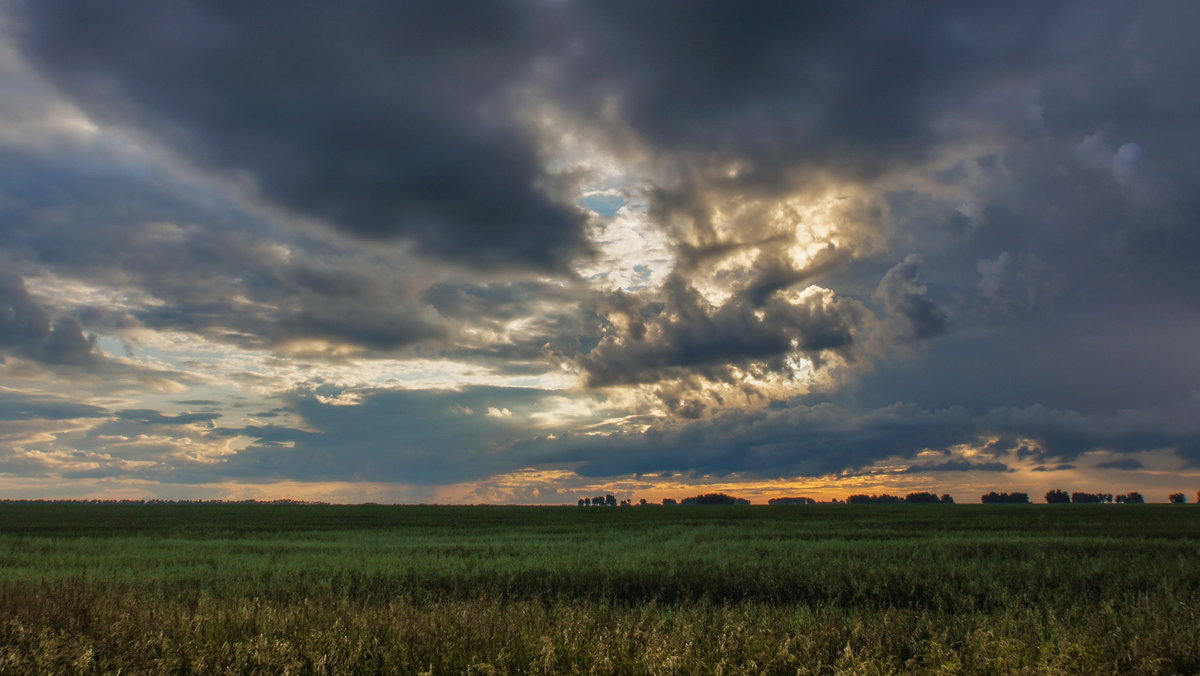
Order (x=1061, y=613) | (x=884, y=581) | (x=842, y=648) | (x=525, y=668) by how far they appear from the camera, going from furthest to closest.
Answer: (x=884, y=581)
(x=1061, y=613)
(x=842, y=648)
(x=525, y=668)

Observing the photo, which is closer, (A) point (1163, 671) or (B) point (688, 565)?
(A) point (1163, 671)

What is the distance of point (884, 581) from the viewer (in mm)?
15352

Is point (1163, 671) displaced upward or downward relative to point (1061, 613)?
upward

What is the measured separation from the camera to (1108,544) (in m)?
26.8

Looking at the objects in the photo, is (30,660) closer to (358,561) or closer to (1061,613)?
(358,561)

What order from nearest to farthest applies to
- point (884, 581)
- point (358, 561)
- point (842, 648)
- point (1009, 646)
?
point (1009, 646), point (842, 648), point (884, 581), point (358, 561)

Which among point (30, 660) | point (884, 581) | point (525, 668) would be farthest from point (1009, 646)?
point (30, 660)

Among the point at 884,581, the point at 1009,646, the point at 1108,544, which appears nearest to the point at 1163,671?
the point at 1009,646

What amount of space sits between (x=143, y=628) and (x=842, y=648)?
8214 millimetres

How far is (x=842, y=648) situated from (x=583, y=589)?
9253 millimetres

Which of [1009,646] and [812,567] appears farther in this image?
[812,567]

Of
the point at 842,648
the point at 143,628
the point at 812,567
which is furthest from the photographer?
the point at 812,567

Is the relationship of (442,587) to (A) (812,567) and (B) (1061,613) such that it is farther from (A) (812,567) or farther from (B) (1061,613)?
(B) (1061,613)

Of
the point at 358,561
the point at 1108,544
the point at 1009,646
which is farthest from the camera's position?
the point at 1108,544
